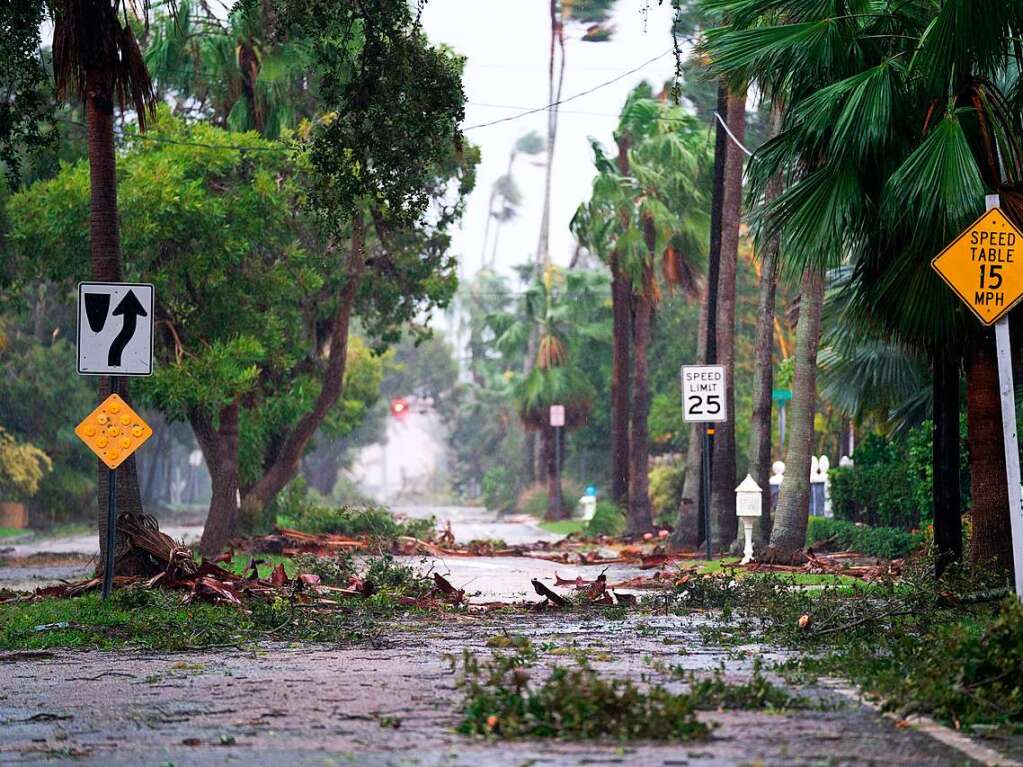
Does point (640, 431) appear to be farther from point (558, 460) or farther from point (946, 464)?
point (946, 464)

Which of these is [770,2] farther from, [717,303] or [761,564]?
[717,303]

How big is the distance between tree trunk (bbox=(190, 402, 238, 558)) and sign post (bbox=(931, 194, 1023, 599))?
69.8 ft

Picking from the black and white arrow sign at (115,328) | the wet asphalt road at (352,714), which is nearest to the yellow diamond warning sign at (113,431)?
the black and white arrow sign at (115,328)

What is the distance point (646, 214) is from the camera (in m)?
38.9

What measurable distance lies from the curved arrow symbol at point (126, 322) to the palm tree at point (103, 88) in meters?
1.37

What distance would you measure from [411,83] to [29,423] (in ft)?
133

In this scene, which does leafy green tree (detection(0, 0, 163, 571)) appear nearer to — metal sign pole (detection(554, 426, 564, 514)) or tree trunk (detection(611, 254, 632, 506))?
tree trunk (detection(611, 254, 632, 506))

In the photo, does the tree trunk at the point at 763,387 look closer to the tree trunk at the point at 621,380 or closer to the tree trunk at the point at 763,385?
the tree trunk at the point at 763,385

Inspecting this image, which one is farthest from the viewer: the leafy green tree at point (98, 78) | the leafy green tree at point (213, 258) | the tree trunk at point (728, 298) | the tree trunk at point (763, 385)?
the tree trunk at point (728, 298)

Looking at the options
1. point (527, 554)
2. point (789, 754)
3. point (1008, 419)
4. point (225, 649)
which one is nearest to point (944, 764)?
point (789, 754)

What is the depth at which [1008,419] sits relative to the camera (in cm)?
1265

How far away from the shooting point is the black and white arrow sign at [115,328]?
16.7 metres

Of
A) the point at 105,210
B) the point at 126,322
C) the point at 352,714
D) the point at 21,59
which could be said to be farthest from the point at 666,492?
the point at 352,714

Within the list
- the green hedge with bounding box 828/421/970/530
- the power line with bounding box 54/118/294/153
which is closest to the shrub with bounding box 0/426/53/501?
the power line with bounding box 54/118/294/153
